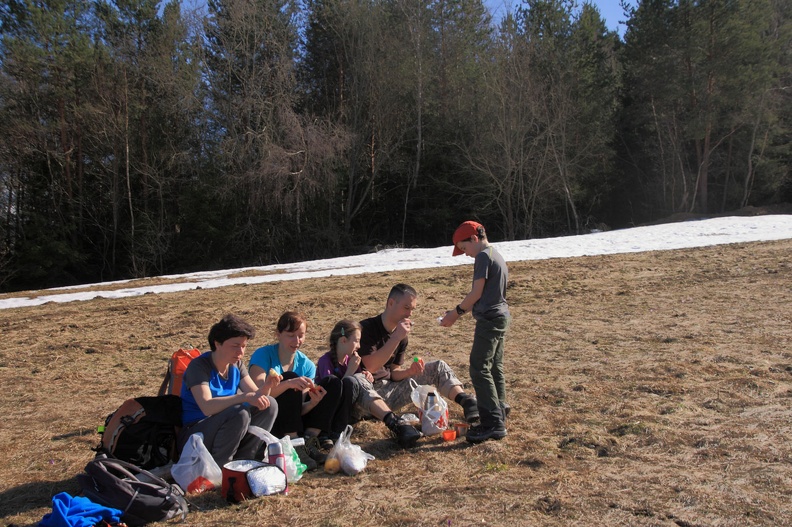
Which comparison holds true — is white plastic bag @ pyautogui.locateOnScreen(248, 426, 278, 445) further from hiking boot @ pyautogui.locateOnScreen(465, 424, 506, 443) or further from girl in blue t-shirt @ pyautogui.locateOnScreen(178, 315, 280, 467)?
hiking boot @ pyautogui.locateOnScreen(465, 424, 506, 443)

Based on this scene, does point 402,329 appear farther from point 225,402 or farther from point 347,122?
point 347,122

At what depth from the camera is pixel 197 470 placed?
3.68m

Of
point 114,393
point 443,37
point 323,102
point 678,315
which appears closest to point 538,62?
point 443,37

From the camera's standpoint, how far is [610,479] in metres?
3.60

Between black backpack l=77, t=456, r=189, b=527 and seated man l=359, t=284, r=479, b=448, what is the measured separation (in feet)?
5.08

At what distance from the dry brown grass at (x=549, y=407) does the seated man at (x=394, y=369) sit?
0.26 metres

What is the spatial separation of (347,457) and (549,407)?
186cm

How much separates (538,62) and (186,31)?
15.7m

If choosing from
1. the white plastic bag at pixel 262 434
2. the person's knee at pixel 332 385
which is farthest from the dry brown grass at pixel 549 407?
the person's knee at pixel 332 385

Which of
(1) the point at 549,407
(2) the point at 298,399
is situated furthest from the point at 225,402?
(1) the point at 549,407

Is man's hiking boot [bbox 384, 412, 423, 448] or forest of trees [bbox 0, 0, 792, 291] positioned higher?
forest of trees [bbox 0, 0, 792, 291]

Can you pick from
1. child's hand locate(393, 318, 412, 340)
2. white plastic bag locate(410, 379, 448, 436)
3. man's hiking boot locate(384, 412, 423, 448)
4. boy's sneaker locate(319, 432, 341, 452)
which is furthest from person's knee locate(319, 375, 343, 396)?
white plastic bag locate(410, 379, 448, 436)

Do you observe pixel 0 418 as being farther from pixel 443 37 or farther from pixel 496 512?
pixel 443 37

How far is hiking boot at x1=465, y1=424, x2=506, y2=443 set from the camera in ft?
14.2
